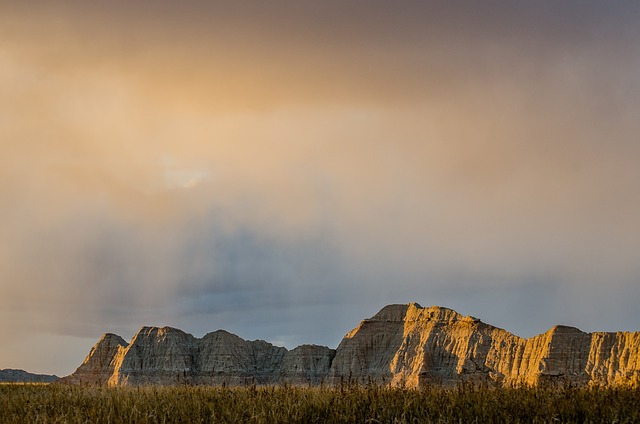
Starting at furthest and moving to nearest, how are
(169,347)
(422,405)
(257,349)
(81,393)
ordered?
(257,349)
(169,347)
(81,393)
(422,405)

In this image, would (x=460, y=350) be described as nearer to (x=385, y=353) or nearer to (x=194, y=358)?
(x=385, y=353)

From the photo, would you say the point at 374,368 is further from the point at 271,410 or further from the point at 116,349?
the point at 271,410

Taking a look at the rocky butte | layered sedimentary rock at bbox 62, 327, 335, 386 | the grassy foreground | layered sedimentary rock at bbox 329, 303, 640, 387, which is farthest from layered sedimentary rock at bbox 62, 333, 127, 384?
the grassy foreground

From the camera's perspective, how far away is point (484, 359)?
5458 inches

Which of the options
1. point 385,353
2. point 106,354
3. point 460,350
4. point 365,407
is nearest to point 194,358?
point 106,354

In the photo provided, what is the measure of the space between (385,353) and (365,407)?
15385 cm

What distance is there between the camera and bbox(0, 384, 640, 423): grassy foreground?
37.7 feet

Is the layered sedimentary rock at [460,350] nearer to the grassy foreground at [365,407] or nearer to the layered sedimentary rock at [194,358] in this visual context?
the layered sedimentary rock at [194,358]

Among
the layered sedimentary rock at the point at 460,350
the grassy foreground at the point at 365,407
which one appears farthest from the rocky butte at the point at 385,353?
the grassy foreground at the point at 365,407

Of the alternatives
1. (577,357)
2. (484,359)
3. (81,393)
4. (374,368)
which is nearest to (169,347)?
(374,368)

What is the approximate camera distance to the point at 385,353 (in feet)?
536

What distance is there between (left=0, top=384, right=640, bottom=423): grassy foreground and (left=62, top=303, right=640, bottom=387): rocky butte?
111 metres

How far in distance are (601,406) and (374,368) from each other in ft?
496

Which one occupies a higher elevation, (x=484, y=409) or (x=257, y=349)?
(x=257, y=349)
